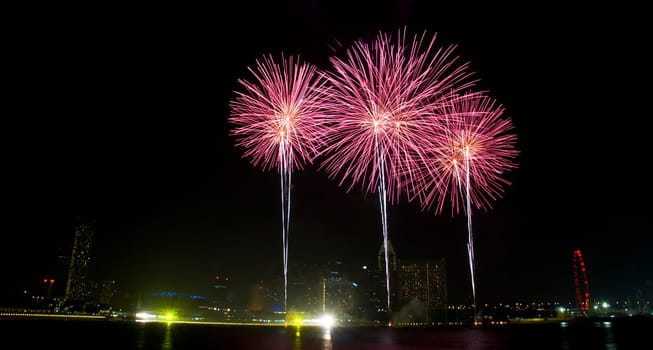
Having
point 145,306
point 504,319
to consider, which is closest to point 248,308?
point 145,306

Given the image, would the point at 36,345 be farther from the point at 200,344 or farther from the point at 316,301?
the point at 316,301

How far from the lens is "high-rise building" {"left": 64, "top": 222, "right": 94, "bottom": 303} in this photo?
136750 millimetres

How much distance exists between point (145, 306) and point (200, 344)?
121 m

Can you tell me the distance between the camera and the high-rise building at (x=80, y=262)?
136750 millimetres

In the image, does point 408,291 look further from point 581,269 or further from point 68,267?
point 68,267

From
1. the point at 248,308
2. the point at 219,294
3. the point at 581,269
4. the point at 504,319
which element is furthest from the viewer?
the point at 581,269

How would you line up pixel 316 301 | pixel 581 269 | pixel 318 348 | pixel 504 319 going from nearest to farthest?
pixel 318 348 < pixel 504 319 < pixel 316 301 < pixel 581 269

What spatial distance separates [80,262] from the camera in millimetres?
140000

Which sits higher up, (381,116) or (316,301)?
(381,116)

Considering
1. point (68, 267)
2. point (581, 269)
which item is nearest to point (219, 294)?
point (68, 267)

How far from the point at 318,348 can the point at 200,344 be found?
6397 millimetres

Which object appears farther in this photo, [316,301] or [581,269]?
[581,269]

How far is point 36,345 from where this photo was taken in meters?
22.0

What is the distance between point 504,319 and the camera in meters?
60.4
